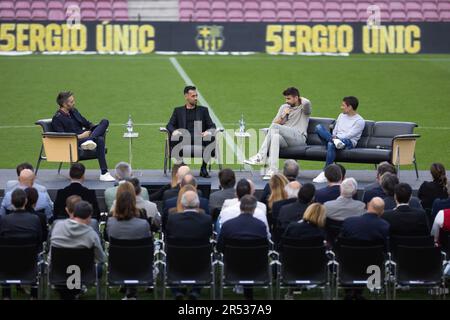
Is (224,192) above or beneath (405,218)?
above

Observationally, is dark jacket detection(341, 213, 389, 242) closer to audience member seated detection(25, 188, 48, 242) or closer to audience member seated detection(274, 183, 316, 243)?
audience member seated detection(274, 183, 316, 243)

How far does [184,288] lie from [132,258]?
99 cm

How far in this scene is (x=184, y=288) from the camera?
1230 centimetres

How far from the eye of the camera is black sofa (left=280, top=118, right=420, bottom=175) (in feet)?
57.2

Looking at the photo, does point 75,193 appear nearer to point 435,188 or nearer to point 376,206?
point 376,206

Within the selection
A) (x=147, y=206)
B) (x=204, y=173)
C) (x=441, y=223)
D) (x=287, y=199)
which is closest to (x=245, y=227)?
(x=287, y=199)

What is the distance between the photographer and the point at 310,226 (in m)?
11.9

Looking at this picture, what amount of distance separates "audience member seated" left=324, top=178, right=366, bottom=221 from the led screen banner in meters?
24.9

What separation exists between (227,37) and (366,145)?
1983cm

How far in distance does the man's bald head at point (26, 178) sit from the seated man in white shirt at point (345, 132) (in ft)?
17.8

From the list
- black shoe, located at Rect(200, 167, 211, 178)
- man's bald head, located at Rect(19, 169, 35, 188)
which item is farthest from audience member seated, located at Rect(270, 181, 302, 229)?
black shoe, located at Rect(200, 167, 211, 178)

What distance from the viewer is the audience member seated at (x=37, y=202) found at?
13.1 m
